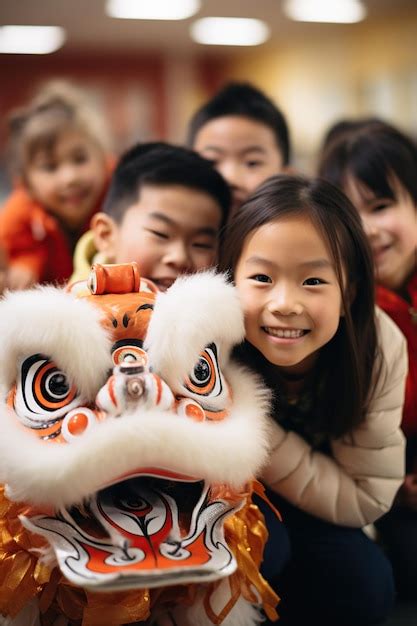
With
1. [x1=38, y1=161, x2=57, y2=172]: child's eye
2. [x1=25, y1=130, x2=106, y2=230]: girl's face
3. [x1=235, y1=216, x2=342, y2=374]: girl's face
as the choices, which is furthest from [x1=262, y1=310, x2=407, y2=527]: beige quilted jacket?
[x1=38, y1=161, x2=57, y2=172]: child's eye

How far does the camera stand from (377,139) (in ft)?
4.50

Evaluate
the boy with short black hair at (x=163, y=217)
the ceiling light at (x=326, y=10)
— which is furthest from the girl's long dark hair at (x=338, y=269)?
the ceiling light at (x=326, y=10)

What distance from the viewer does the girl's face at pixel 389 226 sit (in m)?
1.35

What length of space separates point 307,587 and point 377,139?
0.79 metres

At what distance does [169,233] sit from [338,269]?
325 millimetres

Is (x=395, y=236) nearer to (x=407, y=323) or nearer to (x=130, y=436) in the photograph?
(x=407, y=323)

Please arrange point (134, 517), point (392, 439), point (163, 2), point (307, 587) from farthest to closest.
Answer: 1. point (163, 2)
2. point (307, 587)
3. point (392, 439)
4. point (134, 517)

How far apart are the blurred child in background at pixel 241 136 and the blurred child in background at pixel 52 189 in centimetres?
32

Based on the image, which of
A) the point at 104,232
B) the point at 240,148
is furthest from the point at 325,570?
the point at 240,148

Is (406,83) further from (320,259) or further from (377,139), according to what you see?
(320,259)

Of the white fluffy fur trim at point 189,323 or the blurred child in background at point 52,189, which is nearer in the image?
the white fluffy fur trim at point 189,323

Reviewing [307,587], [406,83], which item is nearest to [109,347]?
[307,587]

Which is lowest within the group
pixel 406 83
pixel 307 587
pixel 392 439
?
pixel 307 587

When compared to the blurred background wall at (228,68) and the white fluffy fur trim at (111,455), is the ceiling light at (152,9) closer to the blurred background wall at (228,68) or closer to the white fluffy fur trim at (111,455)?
the blurred background wall at (228,68)
